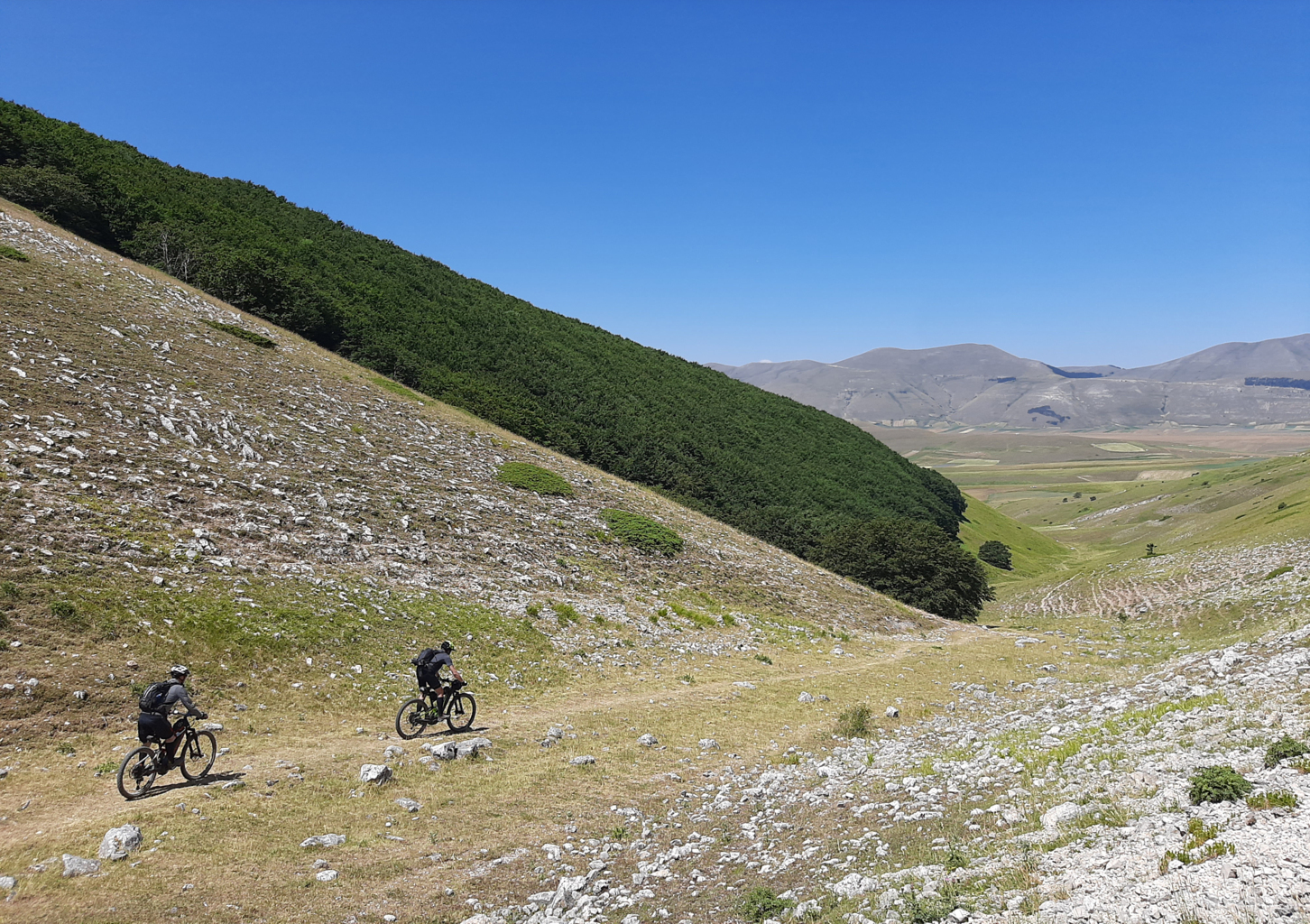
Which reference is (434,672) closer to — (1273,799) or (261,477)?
(261,477)

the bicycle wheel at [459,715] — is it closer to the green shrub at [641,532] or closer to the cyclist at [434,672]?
the cyclist at [434,672]

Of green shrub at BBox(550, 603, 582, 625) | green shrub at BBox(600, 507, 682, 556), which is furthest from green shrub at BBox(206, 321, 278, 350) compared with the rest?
green shrub at BBox(550, 603, 582, 625)

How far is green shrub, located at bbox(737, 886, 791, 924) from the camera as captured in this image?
877 centimetres

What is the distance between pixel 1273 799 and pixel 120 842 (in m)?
16.7

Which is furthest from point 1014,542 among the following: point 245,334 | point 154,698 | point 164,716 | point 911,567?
point 154,698

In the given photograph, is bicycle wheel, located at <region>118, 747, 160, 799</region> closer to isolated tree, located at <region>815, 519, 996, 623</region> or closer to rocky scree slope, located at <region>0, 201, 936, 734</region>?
rocky scree slope, located at <region>0, 201, 936, 734</region>

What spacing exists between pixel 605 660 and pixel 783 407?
3304 inches

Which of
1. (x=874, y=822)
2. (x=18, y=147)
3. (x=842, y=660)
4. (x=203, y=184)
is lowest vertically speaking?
(x=842, y=660)

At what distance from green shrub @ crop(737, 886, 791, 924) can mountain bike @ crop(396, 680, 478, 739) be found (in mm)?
10491

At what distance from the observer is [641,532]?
3872cm

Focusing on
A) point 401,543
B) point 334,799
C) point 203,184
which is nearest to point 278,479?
point 401,543

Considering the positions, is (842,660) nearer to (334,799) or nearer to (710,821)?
(710,821)

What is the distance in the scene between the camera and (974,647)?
34.7 m

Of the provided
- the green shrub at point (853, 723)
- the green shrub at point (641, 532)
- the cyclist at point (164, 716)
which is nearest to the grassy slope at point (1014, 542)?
the green shrub at point (641, 532)
